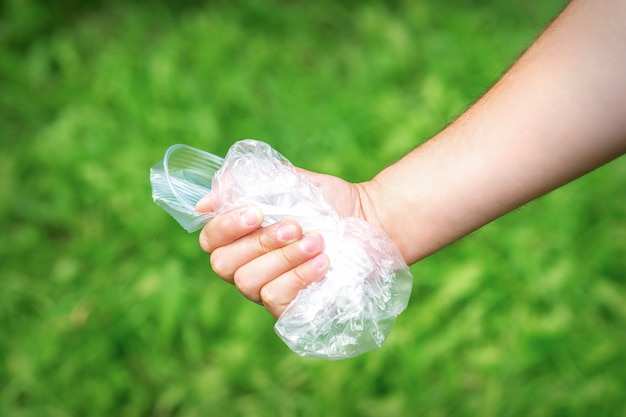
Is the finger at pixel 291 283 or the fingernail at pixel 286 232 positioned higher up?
the fingernail at pixel 286 232

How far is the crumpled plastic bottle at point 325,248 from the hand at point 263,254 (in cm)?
2

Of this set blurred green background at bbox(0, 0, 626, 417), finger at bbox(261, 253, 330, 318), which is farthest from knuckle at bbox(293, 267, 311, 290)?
blurred green background at bbox(0, 0, 626, 417)

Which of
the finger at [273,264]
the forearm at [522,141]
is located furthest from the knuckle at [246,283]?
the forearm at [522,141]

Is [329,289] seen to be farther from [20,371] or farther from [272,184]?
[20,371]

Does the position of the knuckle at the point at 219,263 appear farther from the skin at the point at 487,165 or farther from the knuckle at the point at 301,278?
the knuckle at the point at 301,278

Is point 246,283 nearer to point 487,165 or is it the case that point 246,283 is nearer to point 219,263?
point 219,263

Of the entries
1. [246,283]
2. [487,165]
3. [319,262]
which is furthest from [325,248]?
[487,165]

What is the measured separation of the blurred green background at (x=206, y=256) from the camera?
209 centimetres

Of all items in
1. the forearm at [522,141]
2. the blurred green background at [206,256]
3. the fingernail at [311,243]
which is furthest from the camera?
the blurred green background at [206,256]

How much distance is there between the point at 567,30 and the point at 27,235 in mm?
2009

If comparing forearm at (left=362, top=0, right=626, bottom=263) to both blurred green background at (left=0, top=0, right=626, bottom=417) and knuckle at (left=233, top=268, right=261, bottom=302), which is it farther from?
blurred green background at (left=0, top=0, right=626, bottom=417)

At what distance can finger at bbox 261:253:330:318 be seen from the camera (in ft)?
3.72

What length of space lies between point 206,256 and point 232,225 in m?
1.30

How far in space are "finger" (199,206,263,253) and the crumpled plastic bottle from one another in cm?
2
